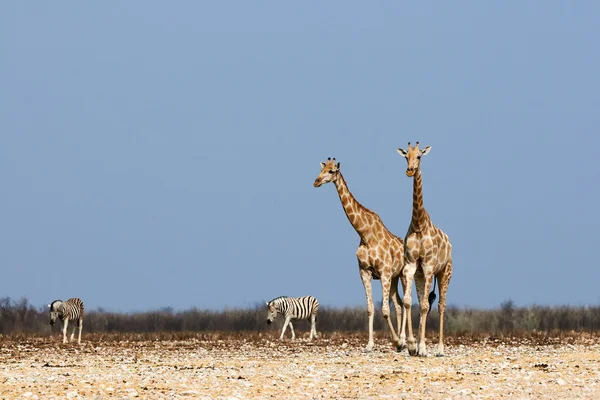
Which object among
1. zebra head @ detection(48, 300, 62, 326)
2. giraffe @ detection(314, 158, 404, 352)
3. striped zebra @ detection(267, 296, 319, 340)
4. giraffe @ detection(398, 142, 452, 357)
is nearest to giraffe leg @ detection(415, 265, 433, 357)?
giraffe @ detection(398, 142, 452, 357)

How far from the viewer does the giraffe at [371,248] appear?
1953cm

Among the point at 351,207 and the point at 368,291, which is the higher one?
the point at 351,207

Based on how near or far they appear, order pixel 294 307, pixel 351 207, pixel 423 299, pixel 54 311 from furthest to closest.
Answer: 1. pixel 294 307
2. pixel 54 311
3. pixel 351 207
4. pixel 423 299

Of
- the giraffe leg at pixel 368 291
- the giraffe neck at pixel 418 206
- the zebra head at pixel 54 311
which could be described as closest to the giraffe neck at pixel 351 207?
the giraffe leg at pixel 368 291

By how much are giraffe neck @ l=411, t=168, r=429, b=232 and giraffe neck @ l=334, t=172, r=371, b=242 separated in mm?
2066

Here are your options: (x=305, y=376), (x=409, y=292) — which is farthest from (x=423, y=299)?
(x=305, y=376)

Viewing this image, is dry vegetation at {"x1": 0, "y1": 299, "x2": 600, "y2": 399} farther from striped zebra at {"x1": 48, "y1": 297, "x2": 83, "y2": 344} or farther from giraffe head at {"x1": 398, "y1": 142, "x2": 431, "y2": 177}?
giraffe head at {"x1": 398, "y1": 142, "x2": 431, "y2": 177}

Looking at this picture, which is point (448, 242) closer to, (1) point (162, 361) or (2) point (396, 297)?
(2) point (396, 297)

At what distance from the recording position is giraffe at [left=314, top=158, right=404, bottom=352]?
64.1 feet

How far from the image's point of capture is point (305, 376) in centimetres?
1451

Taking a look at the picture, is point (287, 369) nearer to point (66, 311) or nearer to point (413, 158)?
point (413, 158)

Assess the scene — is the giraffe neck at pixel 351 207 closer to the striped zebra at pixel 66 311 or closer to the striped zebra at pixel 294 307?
the striped zebra at pixel 294 307

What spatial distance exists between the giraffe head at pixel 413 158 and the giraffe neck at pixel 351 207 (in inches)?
99.0

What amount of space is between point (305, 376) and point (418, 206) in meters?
4.60
